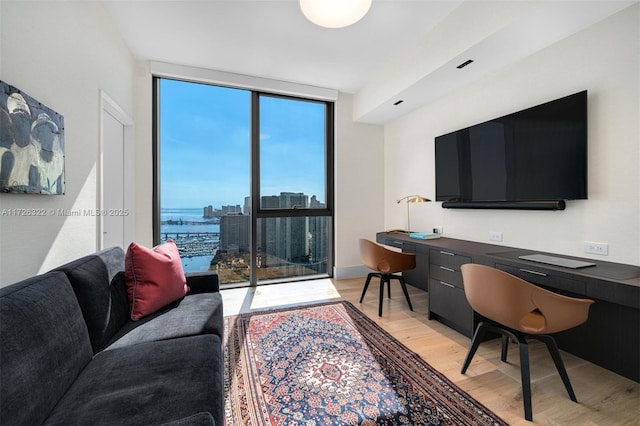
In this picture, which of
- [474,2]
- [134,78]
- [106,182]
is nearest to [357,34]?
[474,2]

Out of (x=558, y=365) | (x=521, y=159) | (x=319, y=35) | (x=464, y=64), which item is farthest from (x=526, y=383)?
(x=319, y=35)

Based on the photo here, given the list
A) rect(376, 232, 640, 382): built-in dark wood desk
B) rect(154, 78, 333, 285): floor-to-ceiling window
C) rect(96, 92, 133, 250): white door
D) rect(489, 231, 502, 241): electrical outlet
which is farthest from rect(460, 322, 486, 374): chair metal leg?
rect(96, 92, 133, 250): white door

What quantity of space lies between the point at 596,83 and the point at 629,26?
0.34m

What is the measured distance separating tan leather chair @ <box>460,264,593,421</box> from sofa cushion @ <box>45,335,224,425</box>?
1567 millimetres

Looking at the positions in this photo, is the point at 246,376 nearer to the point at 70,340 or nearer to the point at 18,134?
the point at 70,340

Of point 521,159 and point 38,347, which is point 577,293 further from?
point 38,347

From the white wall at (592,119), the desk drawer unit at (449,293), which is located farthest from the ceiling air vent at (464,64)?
the desk drawer unit at (449,293)

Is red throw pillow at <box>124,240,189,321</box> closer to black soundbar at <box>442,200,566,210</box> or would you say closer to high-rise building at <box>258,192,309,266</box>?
high-rise building at <box>258,192,309,266</box>

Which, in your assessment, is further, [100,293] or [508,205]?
[508,205]

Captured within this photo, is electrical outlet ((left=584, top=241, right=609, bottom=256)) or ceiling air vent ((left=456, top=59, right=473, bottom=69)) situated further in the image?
ceiling air vent ((left=456, top=59, right=473, bottom=69))

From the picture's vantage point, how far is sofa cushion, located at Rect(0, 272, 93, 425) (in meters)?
0.81

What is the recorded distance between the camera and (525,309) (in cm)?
152

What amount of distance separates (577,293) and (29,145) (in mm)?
3147

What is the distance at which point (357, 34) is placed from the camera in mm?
2676
